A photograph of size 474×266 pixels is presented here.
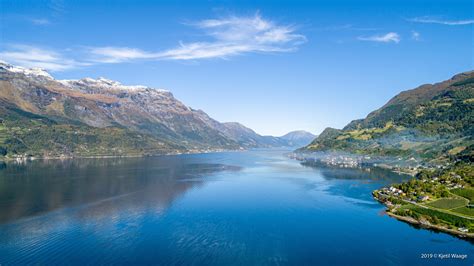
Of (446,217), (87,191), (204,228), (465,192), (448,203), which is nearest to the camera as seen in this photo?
(204,228)

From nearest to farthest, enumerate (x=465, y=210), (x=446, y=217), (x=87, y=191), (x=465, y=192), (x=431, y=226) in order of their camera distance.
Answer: (x=431, y=226) < (x=446, y=217) < (x=465, y=210) < (x=465, y=192) < (x=87, y=191)

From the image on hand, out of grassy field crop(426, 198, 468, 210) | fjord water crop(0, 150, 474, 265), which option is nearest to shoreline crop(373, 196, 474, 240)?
fjord water crop(0, 150, 474, 265)

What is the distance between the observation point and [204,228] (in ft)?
181

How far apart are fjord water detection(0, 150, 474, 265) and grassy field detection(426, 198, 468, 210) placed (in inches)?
386

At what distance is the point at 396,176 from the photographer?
116 metres

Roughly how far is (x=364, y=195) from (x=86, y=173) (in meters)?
94.7

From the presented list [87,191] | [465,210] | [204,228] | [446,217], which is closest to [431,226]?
[446,217]

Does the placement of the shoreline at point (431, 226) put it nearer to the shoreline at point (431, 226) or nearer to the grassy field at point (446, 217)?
the shoreline at point (431, 226)

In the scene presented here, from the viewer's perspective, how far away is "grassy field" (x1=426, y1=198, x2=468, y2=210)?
62.1 metres

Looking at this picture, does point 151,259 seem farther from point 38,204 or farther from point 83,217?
point 38,204

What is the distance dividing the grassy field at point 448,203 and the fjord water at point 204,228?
32.2ft

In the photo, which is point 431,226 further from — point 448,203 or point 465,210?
point 448,203

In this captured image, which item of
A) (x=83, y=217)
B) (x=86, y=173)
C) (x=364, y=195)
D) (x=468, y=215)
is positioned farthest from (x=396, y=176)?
(x=86, y=173)

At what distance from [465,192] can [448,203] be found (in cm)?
745
